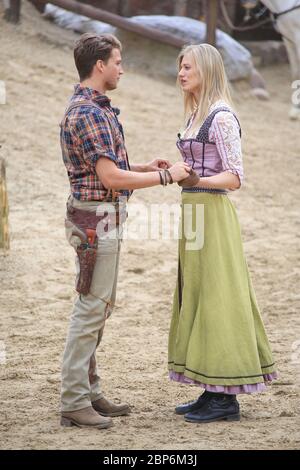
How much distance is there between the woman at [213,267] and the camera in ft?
11.5

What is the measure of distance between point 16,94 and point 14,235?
2.78 m

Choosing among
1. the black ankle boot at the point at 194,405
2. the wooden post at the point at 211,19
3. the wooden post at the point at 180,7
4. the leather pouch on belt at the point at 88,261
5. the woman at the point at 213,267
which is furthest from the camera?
the wooden post at the point at 180,7

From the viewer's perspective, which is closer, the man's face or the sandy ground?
the man's face

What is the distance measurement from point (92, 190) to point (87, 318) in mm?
493

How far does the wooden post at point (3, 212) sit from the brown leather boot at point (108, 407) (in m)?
2.66

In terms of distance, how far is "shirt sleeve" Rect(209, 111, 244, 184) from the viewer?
3.45 m

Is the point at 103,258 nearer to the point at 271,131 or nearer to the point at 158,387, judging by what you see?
the point at 158,387

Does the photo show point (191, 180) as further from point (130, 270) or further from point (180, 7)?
point (180, 7)

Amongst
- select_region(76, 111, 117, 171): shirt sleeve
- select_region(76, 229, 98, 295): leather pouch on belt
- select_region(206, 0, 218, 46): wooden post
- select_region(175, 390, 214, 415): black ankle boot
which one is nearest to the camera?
select_region(76, 111, 117, 171): shirt sleeve

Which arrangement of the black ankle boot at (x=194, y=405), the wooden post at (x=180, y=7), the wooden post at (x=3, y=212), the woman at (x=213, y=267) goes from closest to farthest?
1. the woman at (x=213, y=267)
2. the black ankle boot at (x=194, y=405)
3. the wooden post at (x=3, y=212)
4. the wooden post at (x=180, y=7)

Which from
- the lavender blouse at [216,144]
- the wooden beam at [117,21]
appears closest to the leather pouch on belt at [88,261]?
the lavender blouse at [216,144]

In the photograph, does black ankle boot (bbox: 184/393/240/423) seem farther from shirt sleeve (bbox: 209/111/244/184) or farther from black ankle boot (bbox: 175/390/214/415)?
shirt sleeve (bbox: 209/111/244/184)

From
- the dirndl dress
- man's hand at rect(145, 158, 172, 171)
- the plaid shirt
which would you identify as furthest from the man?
the dirndl dress

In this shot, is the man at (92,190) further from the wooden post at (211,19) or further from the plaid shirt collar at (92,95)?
the wooden post at (211,19)
